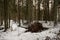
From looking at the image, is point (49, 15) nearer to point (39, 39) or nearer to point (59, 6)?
point (59, 6)

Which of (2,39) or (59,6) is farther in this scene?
(59,6)

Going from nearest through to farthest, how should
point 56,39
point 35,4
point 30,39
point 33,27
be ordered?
point 56,39 < point 30,39 < point 33,27 < point 35,4

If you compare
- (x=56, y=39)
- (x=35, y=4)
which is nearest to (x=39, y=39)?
(x=56, y=39)

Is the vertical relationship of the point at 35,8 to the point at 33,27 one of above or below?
above

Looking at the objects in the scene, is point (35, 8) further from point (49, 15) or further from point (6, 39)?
point (6, 39)

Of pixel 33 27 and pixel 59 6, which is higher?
pixel 59 6

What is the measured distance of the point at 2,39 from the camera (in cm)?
990

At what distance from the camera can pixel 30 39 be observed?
970 centimetres

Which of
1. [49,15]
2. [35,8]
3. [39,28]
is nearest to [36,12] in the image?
[35,8]

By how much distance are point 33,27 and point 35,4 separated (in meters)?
10.2

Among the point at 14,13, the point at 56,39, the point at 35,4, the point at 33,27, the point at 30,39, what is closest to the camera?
the point at 56,39

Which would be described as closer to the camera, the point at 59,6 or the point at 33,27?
the point at 33,27

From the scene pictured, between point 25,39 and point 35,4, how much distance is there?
13852mm

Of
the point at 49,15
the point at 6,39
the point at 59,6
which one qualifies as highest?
the point at 59,6
